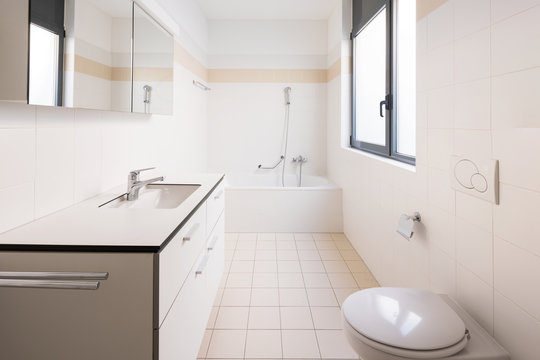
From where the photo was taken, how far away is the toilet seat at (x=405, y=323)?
1.03 metres

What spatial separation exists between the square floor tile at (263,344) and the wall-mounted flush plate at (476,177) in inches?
46.9

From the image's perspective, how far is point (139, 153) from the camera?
2307mm

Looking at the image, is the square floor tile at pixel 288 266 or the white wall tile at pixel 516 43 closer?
Result: the white wall tile at pixel 516 43

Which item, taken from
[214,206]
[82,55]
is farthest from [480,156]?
[82,55]

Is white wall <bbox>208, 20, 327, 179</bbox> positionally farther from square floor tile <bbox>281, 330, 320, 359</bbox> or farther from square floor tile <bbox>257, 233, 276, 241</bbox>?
square floor tile <bbox>281, 330, 320, 359</bbox>

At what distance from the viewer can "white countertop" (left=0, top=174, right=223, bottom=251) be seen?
3.25 feet

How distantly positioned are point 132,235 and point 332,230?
9.90 ft

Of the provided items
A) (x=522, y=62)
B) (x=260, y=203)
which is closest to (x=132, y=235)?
(x=522, y=62)

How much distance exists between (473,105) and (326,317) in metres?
1.44

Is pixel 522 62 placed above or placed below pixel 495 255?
above

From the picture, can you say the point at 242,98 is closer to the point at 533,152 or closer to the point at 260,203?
the point at 260,203

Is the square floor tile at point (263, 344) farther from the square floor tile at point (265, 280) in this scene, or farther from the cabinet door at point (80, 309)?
the cabinet door at point (80, 309)

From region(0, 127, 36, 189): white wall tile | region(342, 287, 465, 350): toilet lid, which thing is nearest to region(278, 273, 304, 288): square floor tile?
region(342, 287, 465, 350): toilet lid

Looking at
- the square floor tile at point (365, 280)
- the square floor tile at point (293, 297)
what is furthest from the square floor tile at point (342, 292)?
the square floor tile at point (293, 297)
